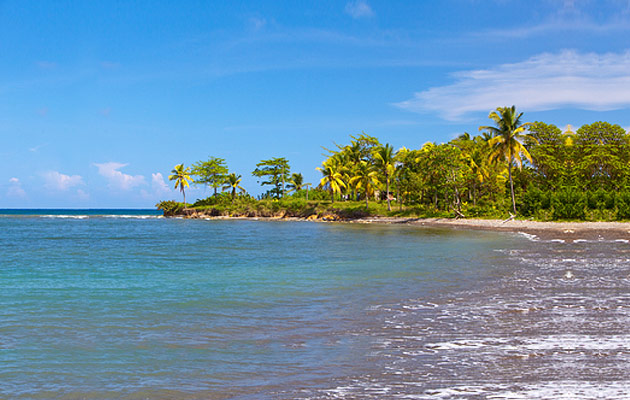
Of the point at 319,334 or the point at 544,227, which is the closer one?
the point at 319,334

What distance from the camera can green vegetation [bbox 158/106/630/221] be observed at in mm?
46000

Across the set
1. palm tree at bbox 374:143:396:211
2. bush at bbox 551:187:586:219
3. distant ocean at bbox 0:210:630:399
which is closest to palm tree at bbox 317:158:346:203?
palm tree at bbox 374:143:396:211

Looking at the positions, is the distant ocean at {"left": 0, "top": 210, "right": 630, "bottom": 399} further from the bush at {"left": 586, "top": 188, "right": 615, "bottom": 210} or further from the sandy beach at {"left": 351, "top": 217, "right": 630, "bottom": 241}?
the bush at {"left": 586, "top": 188, "right": 615, "bottom": 210}

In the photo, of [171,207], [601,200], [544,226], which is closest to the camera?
[544,226]

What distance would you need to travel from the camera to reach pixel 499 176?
58.7 m

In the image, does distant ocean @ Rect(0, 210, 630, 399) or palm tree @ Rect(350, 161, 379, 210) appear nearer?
distant ocean @ Rect(0, 210, 630, 399)

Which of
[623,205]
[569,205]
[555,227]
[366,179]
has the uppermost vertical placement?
[366,179]

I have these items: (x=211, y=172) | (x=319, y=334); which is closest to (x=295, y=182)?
(x=211, y=172)

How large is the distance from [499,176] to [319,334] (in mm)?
55655

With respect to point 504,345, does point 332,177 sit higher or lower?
higher

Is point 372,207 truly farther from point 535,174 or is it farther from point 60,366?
point 60,366

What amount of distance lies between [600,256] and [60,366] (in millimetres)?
20682

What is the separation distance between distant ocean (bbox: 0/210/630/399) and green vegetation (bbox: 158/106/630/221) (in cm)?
3147

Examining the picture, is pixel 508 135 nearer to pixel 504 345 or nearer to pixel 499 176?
pixel 499 176
